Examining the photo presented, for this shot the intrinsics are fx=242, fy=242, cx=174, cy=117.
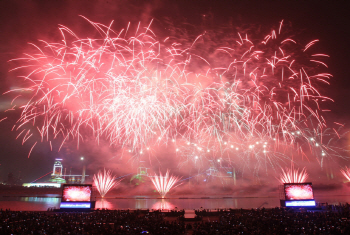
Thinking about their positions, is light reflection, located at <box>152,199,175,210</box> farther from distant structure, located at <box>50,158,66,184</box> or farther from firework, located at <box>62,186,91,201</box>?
distant structure, located at <box>50,158,66,184</box>

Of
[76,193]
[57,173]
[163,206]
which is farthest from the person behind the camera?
[57,173]

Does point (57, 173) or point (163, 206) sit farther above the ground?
point (57, 173)

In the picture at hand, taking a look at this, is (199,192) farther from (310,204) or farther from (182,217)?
(182,217)

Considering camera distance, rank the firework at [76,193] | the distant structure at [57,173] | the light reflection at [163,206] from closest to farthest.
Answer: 1. the firework at [76,193]
2. the light reflection at [163,206]
3. the distant structure at [57,173]

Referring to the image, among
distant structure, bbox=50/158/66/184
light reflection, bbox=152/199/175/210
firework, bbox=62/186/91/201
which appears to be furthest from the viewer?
distant structure, bbox=50/158/66/184

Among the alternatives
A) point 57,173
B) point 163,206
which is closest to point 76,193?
point 163,206

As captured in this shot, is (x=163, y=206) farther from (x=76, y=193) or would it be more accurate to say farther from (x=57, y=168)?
(x=57, y=168)

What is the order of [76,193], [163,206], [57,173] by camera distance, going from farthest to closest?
[57,173] < [163,206] < [76,193]

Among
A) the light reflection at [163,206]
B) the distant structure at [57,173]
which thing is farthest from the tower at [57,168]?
the light reflection at [163,206]

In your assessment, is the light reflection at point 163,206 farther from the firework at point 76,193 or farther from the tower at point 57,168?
the tower at point 57,168

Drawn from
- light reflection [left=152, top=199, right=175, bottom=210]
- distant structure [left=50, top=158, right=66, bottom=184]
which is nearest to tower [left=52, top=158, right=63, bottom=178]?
distant structure [left=50, top=158, right=66, bottom=184]

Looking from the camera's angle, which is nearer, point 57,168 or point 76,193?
point 76,193

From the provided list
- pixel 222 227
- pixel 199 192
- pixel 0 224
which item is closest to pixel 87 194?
pixel 0 224
